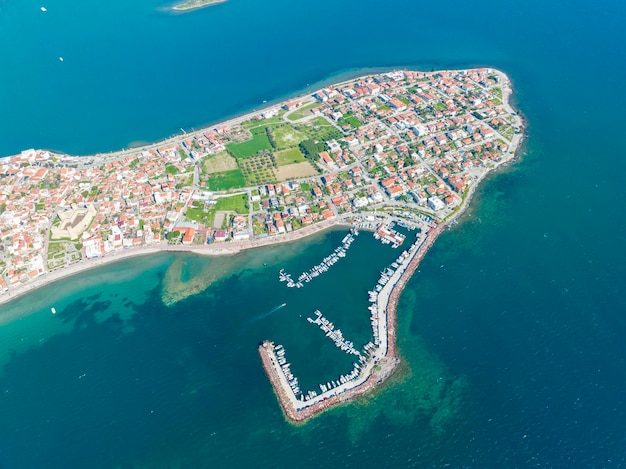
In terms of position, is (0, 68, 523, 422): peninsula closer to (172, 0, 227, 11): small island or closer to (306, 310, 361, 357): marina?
(306, 310, 361, 357): marina

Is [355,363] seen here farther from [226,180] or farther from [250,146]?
[250,146]

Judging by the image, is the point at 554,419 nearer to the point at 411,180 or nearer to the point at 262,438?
the point at 262,438

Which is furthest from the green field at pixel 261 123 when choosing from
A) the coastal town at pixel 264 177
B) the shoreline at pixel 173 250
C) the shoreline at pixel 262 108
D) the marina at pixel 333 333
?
the marina at pixel 333 333

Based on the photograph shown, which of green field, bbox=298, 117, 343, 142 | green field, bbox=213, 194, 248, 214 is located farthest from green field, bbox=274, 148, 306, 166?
green field, bbox=213, 194, 248, 214

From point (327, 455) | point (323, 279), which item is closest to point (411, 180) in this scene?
point (323, 279)

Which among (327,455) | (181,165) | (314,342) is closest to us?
(327,455)

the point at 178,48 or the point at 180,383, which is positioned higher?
the point at 178,48

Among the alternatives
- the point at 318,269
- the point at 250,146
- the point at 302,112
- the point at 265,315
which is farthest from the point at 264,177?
the point at 265,315
